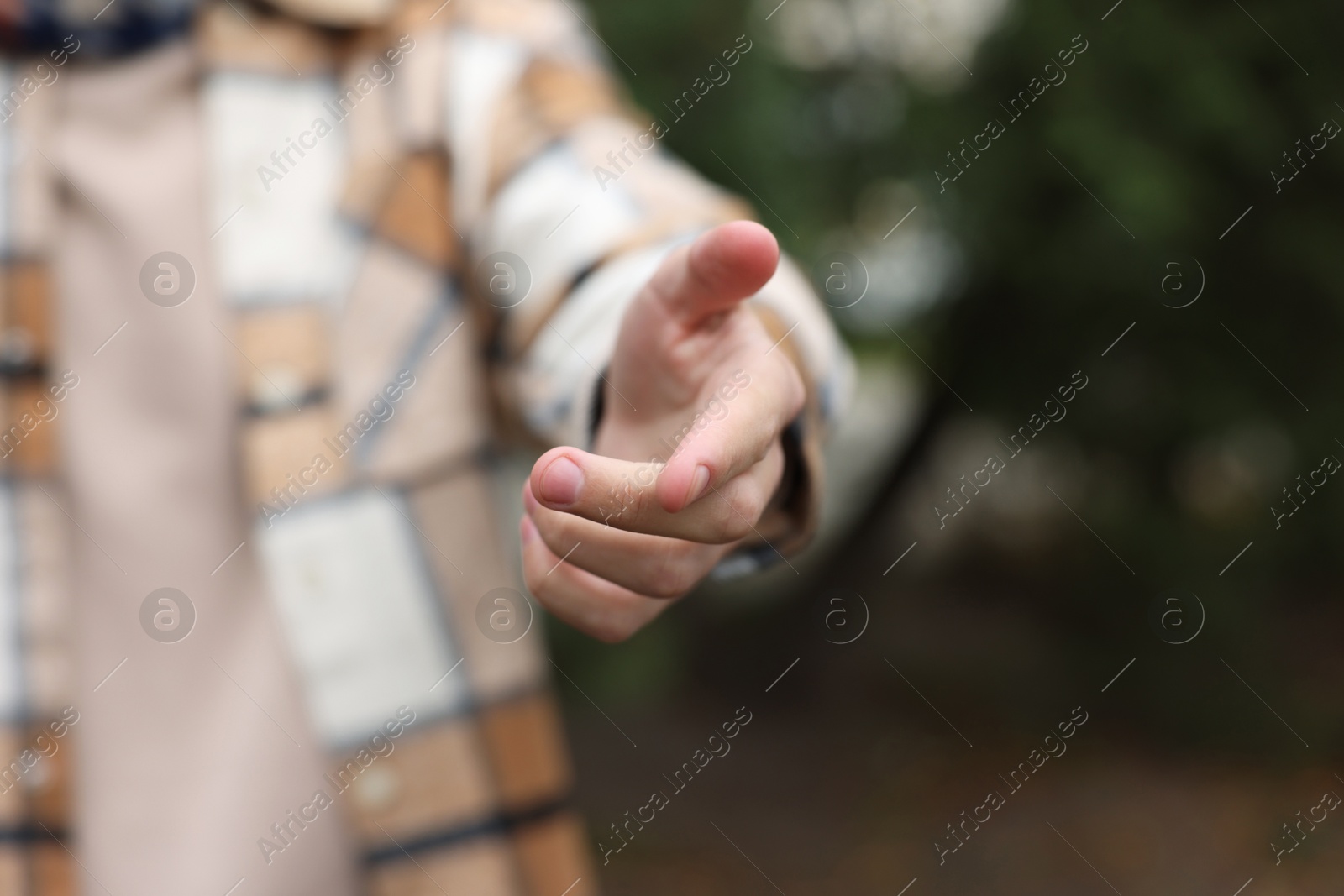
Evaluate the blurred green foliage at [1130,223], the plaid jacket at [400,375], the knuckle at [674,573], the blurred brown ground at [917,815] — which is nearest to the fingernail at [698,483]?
the knuckle at [674,573]

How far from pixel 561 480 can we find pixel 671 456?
12 cm

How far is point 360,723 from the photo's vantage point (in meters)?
0.98

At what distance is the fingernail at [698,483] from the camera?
66cm

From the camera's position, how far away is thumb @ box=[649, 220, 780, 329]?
0.73 meters

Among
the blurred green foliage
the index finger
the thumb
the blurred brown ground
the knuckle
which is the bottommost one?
the blurred brown ground

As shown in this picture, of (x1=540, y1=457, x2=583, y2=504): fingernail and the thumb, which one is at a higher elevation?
the thumb

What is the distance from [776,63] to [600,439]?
235 cm

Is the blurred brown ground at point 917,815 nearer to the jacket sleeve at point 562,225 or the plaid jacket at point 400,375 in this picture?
the plaid jacket at point 400,375

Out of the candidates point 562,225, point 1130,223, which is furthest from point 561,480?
point 1130,223

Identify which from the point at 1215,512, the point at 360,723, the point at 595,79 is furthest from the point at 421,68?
the point at 1215,512

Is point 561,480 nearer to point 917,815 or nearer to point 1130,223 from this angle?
point 1130,223

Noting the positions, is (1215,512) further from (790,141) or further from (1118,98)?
(790,141)

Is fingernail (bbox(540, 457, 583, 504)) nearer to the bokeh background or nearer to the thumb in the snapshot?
the thumb

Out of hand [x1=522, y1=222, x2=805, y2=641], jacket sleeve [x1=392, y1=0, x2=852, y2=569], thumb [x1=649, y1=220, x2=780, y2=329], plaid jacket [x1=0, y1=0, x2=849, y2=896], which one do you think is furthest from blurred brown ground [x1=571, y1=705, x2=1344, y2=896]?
thumb [x1=649, y1=220, x2=780, y2=329]
